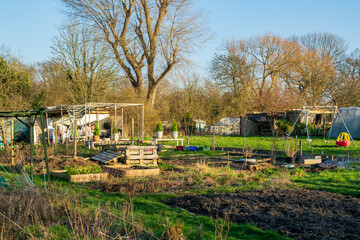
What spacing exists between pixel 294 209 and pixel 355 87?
112ft

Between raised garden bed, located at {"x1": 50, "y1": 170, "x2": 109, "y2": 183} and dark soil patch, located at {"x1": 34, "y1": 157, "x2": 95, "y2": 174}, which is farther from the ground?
dark soil patch, located at {"x1": 34, "y1": 157, "x2": 95, "y2": 174}

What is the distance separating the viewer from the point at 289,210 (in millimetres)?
5992

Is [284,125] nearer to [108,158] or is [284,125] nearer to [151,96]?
[151,96]

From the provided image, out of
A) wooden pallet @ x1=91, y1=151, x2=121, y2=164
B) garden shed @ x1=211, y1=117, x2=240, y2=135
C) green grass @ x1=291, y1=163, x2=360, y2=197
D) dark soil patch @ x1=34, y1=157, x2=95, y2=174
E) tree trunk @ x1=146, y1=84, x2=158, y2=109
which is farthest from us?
garden shed @ x1=211, y1=117, x2=240, y2=135

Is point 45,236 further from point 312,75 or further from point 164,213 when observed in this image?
point 312,75

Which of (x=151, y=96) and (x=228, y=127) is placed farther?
(x=228, y=127)

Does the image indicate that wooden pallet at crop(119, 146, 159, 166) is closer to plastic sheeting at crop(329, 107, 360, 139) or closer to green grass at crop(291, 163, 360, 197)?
green grass at crop(291, 163, 360, 197)

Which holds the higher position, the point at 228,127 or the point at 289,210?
the point at 228,127

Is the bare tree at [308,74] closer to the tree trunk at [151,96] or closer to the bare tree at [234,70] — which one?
the bare tree at [234,70]

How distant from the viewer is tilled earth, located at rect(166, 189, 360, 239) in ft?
16.3

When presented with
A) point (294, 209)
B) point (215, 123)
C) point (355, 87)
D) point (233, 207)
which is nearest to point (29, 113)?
point (233, 207)

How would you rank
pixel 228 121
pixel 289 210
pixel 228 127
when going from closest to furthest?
pixel 289 210, pixel 228 127, pixel 228 121

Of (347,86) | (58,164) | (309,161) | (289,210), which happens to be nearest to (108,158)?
(58,164)

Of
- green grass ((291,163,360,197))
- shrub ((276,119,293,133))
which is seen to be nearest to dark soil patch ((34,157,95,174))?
green grass ((291,163,360,197))
